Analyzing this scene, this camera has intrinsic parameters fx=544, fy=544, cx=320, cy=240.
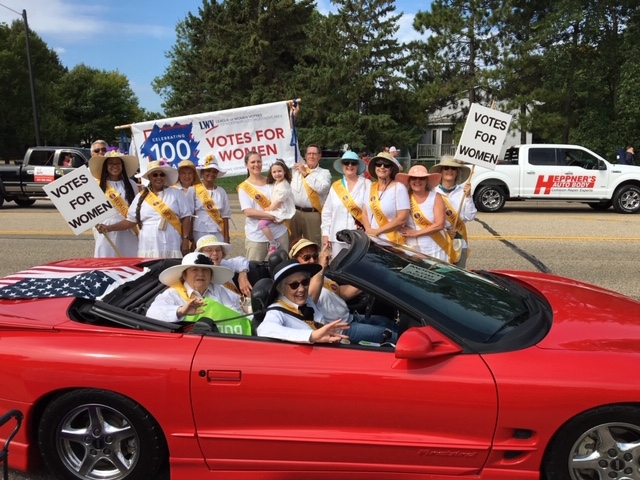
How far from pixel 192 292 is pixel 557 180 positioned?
13239mm

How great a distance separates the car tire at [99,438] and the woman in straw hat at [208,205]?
2.80 m

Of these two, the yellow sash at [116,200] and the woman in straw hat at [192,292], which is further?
the yellow sash at [116,200]

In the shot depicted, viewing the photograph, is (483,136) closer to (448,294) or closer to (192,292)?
(448,294)

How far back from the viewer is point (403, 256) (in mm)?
3336

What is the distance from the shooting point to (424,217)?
474 centimetres

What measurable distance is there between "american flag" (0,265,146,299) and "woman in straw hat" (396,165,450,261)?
2289 millimetres

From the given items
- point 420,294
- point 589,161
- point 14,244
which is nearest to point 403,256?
point 420,294

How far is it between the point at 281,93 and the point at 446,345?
32046 mm

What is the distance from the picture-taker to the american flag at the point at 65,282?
3.29 meters

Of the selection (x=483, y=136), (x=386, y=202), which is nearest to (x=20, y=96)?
(x=483, y=136)

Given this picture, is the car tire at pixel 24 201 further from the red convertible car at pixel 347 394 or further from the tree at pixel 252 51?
the tree at pixel 252 51

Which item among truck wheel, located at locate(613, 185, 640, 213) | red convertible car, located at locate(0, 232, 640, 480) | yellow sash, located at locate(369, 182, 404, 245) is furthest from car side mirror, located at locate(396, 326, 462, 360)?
truck wheel, located at locate(613, 185, 640, 213)

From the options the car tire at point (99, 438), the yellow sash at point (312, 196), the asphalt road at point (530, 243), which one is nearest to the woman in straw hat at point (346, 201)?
the yellow sash at point (312, 196)

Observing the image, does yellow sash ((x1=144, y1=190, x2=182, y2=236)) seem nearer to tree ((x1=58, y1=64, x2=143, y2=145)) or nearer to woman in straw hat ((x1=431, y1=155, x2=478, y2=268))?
woman in straw hat ((x1=431, y1=155, x2=478, y2=268))
